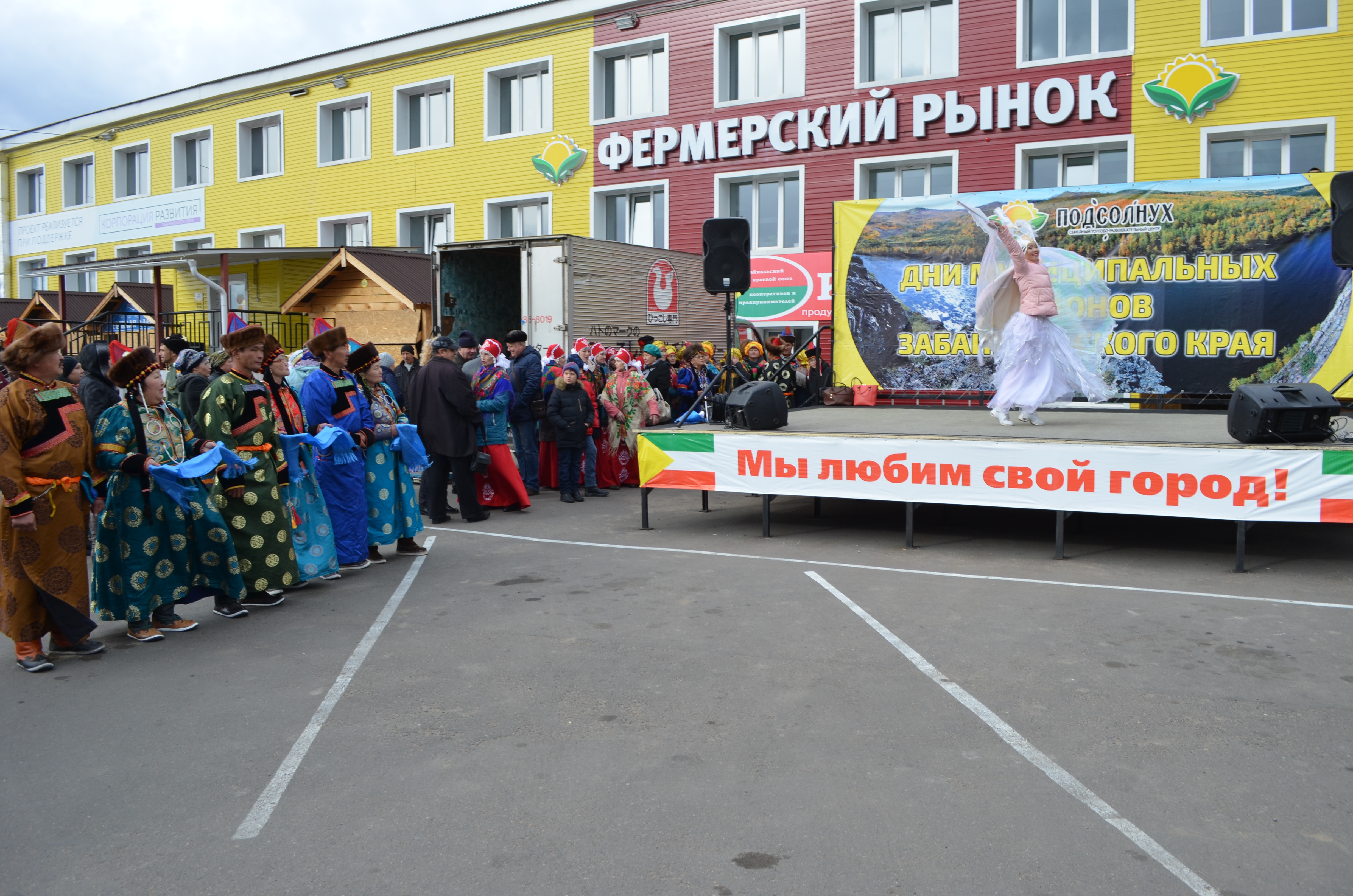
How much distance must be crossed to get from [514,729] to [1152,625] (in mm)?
4066

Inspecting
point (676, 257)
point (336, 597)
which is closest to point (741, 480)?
point (336, 597)

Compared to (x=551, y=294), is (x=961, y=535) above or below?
below

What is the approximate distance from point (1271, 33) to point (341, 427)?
16.4 metres

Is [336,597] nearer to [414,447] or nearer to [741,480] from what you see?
[414,447]

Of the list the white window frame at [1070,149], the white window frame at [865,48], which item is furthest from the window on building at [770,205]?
the white window frame at [1070,149]

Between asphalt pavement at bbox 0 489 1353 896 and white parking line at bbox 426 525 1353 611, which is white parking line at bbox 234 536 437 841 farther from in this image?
white parking line at bbox 426 525 1353 611

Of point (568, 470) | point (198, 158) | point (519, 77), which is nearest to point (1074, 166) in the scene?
point (568, 470)

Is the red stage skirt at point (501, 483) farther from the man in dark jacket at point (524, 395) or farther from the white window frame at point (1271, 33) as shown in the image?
the white window frame at point (1271, 33)

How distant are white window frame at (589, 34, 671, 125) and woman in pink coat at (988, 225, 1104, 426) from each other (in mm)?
13732

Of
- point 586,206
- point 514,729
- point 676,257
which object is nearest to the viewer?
point 514,729

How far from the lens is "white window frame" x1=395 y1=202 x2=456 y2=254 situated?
84.6ft

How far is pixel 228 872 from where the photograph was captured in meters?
3.46

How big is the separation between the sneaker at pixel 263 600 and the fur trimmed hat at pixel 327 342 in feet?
6.38

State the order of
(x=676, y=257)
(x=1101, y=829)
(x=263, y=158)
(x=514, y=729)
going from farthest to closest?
(x=263, y=158) → (x=676, y=257) → (x=514, y=729) → (x=1101, y=829)
